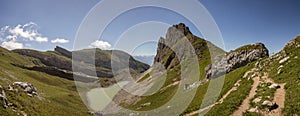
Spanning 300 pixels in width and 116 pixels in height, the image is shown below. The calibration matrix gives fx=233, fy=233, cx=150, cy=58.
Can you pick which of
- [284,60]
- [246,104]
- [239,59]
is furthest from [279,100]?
[239,59]

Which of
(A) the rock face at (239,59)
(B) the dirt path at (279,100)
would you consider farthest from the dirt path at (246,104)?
(A) the rock face at (239,59)

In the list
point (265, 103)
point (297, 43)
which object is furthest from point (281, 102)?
point (297, 43)

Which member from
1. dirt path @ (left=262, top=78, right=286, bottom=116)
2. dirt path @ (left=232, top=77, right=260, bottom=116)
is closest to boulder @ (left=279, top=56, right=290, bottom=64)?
dirt path @ (left=232, top=77, right=260, bottom=116)

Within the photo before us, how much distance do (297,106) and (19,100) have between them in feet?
108

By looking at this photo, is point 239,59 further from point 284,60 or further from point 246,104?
point 246,104

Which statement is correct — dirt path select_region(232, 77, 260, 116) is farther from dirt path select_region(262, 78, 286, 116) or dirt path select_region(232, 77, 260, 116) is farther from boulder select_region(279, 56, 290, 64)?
boulder select_region(279, 56, 290, 64)

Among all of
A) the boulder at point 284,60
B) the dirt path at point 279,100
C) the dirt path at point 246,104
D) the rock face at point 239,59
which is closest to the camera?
the dirt path at point 279,100

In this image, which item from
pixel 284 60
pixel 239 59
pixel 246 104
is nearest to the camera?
pixel 246 104

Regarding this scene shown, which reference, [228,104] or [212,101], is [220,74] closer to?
[212,101]

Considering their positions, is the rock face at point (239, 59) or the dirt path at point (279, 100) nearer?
the dirt path at point (279, 100)

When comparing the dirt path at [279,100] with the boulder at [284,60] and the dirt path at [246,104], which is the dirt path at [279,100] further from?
the boulder at [284,60]

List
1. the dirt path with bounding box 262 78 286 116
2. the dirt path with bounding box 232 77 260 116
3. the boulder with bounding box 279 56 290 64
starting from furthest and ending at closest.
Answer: the boulder with bounding box 279 56 290 64, the dirt path with bounding box 232 77 260 116, the dirt path with bounding box 262 78 286 116

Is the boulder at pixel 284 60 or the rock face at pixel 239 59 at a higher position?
the rock face at pixel 239 59

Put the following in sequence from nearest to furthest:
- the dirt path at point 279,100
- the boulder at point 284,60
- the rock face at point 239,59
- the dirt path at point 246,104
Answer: the dirt path at point 279,100 → the dirt path at point 246,104 → the boulder at point 284,60 → the rock face at point 239,59
